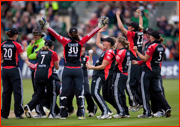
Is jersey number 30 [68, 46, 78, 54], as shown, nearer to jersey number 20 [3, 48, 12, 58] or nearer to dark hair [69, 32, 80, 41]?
dark hair [69, 32, 80, 41]

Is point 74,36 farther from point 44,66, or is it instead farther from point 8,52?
point 8,52

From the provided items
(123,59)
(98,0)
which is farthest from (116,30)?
(123,59)

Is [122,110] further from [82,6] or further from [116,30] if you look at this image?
[82,6]

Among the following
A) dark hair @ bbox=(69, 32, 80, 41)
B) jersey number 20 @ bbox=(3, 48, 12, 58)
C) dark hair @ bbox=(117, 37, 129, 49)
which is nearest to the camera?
dark hair @ bbox=(69, 32, 80, 41)

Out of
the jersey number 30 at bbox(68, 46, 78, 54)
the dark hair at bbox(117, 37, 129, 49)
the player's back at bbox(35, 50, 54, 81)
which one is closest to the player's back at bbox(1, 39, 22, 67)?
the player's back at bbox(35, 50, 54, 81)

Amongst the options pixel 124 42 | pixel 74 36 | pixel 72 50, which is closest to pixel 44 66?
pixel 72 50

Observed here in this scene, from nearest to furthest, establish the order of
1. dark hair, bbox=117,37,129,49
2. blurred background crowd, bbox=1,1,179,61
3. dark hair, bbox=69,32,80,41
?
dark hair, bbox=69,32,80,41 → dark hair, bbox=117,37,129,49 → blurred background crowd, bbox=1,1,179,61

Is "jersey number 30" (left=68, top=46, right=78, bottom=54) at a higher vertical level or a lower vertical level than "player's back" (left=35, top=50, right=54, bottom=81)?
higher

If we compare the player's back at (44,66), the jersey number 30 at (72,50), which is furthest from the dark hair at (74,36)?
the player's back at (44,66)

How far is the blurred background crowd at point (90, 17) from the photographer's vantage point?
940 inches

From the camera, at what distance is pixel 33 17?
25078 millimetres

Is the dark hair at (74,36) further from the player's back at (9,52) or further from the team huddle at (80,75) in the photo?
the player's back at (9,52)

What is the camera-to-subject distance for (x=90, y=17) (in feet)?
90.9

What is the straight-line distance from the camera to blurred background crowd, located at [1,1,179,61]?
23.9m
